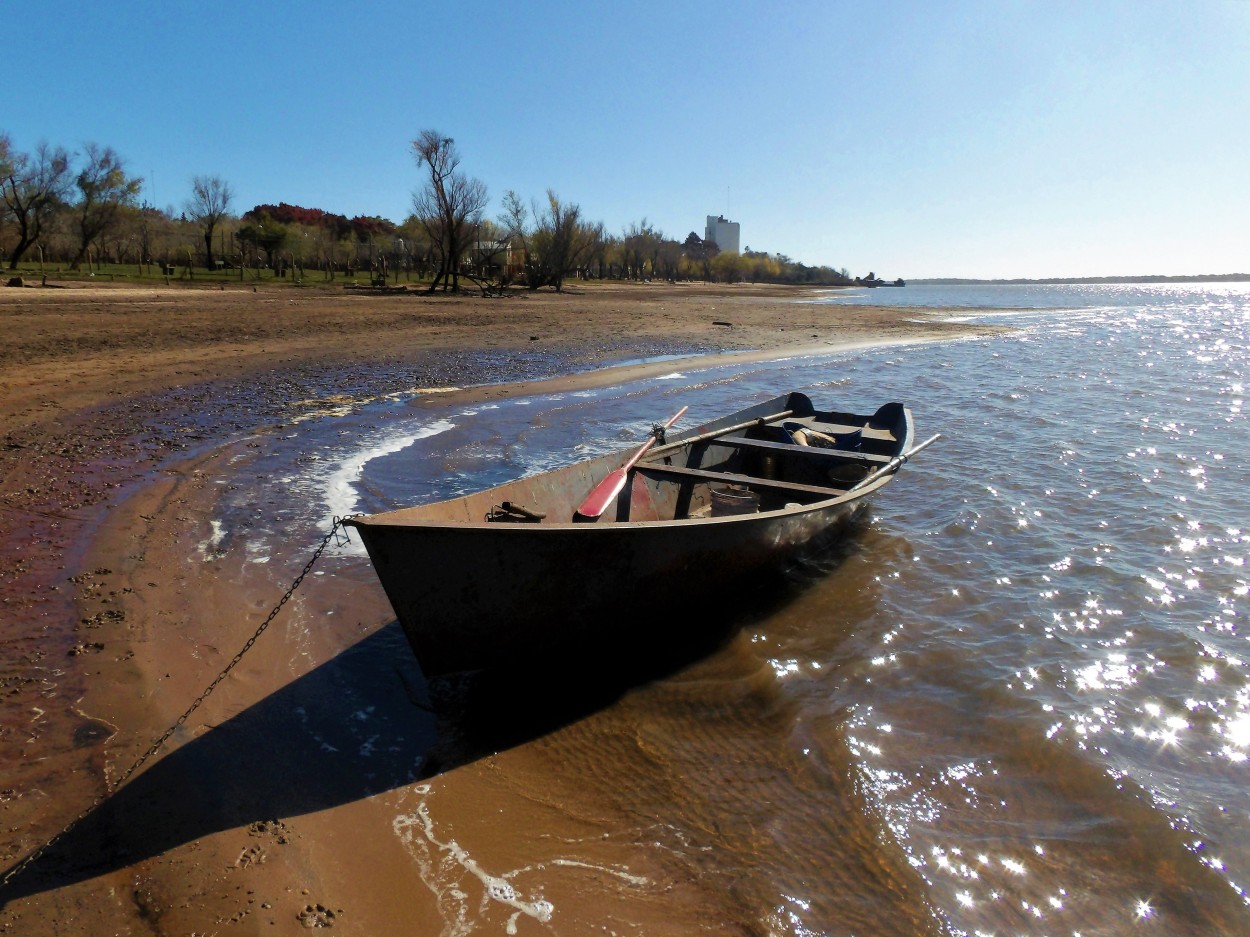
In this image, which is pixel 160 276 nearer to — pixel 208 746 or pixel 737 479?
pixel 737 479

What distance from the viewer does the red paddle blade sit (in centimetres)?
515

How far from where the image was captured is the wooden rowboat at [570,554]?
12.0 ft

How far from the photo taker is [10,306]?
18156 millimetres

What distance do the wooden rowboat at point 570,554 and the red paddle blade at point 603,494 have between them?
0.06 ft

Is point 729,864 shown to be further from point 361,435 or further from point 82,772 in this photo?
point 361,435

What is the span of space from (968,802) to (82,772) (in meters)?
4.20

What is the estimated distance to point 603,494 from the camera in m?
5.43

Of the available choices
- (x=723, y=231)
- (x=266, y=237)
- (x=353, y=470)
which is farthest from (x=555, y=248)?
(x=723, y=231)

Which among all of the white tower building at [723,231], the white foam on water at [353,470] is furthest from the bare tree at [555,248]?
the white tower building at [723,231]

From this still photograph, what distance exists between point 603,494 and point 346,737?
243cm

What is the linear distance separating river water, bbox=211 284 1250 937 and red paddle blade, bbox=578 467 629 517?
128cm

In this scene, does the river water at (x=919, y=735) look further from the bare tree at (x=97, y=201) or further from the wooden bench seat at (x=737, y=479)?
the bare tree at (x=97, y=201)

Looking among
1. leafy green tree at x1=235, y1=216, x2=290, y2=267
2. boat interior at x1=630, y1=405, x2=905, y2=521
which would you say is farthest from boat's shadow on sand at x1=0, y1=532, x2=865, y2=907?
leafy green tree at x1=235, y1=216, x2=290, y2=267

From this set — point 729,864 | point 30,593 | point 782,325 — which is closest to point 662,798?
point 729,864
